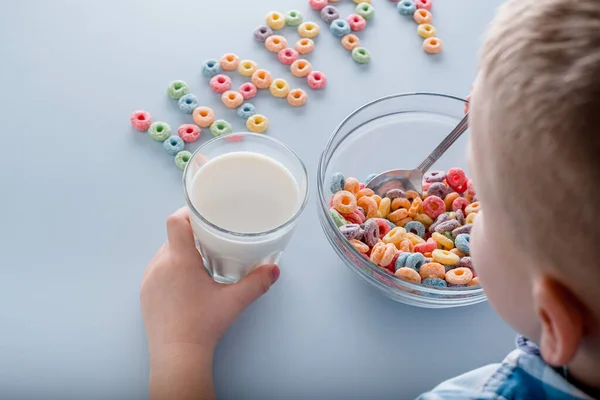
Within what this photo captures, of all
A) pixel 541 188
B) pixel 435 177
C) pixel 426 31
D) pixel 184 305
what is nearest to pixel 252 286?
pixel 184 305

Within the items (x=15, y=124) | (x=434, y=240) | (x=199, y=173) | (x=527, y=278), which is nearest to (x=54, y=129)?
(x=15, y=124)

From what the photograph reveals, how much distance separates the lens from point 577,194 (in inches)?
15.0

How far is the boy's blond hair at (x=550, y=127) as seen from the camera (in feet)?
1.21

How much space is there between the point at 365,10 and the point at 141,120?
1.28 feet

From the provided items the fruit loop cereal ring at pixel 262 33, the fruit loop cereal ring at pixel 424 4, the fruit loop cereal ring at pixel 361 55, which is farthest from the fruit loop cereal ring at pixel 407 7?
the fruit loop cereal ring at pixel 262 33

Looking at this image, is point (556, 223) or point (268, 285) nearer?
point (556, 223)

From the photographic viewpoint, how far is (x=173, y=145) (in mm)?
842

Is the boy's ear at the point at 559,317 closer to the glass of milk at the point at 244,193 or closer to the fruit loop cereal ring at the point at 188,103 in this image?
the glass of milk at the point at 244,193

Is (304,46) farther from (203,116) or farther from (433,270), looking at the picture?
(433,270)

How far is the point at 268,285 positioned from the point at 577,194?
1.35ft

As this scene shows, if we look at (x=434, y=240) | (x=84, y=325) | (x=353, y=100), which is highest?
(x=353, y=100)

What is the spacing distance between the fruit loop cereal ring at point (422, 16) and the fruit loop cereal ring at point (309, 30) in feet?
0.51

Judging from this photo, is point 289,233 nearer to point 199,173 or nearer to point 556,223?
point 199,173

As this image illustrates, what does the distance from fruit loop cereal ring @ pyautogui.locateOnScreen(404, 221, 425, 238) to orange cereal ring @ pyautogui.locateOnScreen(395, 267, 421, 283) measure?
2.9 inches
